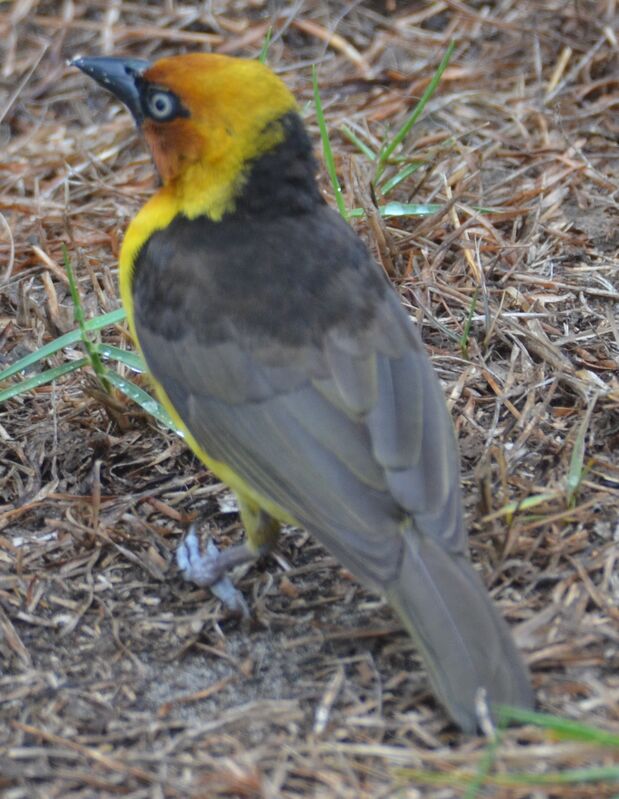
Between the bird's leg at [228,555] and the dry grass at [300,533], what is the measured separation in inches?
2.8

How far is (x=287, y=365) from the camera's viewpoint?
400 cm

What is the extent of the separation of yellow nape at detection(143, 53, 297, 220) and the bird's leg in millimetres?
1155

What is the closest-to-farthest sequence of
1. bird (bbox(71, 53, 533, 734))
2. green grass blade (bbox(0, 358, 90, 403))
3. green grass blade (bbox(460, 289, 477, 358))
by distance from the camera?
1. bird (bbox(71, 53, 533, 734))
2. green grass blade (bbox(0, 358, 90, 403))
3. green grass blade (bbox(460, 289, 477, 358))

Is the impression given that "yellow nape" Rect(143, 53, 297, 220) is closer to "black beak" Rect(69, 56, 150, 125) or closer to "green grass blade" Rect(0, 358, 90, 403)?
"black beak" Rect(69, 56, 150, 125)

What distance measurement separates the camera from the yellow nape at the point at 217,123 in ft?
14.3

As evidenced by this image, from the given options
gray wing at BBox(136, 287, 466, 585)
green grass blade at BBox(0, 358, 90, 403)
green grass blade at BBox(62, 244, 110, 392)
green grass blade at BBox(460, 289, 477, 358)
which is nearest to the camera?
gray wing at BBox(136, 287, 466, 585)

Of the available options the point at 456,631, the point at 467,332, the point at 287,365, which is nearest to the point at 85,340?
the point at 287,365

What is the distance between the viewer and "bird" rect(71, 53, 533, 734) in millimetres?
3508

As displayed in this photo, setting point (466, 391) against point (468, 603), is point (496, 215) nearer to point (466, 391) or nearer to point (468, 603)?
point (466, 391)

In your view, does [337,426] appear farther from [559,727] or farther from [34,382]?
Result: [34,382]

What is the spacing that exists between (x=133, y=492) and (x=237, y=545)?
1.73 ft

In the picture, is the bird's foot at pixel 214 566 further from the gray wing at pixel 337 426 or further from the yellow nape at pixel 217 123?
the yellow nape at pixel 217 123

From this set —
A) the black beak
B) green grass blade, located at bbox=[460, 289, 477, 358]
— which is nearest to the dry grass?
green grass blade, located at bbox=[460, 289, 477, 358]

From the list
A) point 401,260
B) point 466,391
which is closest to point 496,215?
point 401,260
